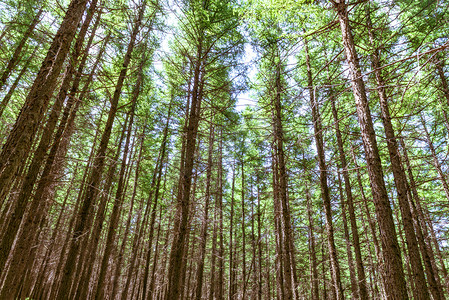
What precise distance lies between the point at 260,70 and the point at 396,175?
20.3 feet

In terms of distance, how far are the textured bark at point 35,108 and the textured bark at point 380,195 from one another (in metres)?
5.11

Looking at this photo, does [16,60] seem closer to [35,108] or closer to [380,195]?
[35,108]

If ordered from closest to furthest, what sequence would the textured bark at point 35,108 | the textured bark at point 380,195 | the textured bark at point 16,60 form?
the textured bark at point 35,108
the textured bark at point 380,195
the textured bark at point 16,60

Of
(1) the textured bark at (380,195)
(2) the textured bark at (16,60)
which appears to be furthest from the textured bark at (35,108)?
(1) the textured bark at (380,195)

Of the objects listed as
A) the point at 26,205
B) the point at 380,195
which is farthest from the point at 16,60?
the point at 380,195

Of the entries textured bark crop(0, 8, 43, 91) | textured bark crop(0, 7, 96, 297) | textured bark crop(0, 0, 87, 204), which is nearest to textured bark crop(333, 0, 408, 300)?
textured bark crop(0, 0, 87, 204)

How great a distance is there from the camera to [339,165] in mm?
12758

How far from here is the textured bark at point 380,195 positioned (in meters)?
4.33

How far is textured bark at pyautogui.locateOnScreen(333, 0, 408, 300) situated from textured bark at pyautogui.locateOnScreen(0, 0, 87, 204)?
511 centimetres

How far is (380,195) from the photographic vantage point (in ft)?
15.3

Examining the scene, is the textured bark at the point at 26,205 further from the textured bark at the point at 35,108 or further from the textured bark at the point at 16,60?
the textured bark at the point at 16,60

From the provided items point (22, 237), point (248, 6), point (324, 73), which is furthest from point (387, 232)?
point (324, 73)

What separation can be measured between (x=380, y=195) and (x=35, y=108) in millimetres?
6287

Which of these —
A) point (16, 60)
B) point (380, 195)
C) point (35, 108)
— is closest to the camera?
point (35, 108)
